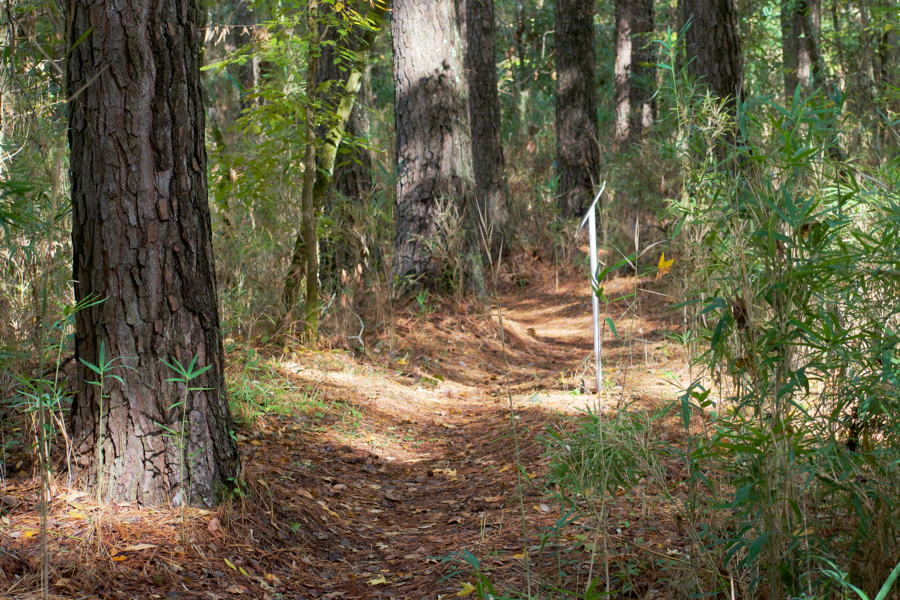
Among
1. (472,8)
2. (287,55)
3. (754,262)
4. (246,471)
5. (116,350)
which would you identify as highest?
(472,8)

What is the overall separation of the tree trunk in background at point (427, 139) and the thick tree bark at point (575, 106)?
15.3 ft

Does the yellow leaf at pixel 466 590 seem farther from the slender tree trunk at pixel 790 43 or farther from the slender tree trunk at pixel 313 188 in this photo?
the slender tree trunk at pixel 790 43

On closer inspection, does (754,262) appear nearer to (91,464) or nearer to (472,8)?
(91,464)

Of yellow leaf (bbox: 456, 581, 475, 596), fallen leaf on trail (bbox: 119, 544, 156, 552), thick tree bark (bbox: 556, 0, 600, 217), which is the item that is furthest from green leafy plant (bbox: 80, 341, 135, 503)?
thick tree bark (bbox: 556, 0, 600, 217)

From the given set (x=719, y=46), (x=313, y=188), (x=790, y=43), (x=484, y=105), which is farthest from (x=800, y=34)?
(x=313, y=188)

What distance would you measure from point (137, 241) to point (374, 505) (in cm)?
167

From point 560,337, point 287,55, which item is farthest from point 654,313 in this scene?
point 287,55

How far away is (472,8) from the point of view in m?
10.6

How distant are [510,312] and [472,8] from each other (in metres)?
5.06

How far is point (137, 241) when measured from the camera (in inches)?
97.3

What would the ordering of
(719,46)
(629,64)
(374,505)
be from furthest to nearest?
(629,64) → (719,46) → (374,505)

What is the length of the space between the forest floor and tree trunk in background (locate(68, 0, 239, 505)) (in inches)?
8.3

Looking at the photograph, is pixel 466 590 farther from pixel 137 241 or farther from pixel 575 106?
pixel 575 106

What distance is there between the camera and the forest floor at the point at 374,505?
225 centimetres
